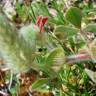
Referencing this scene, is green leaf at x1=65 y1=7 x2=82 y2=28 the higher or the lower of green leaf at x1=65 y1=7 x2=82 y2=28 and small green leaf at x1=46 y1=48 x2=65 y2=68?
the higher

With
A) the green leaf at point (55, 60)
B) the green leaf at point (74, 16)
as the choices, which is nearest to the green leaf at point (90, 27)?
the green leaf at point (74, 16)

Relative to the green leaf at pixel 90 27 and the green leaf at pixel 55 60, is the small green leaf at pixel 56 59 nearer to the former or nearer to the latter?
the green leaf at pixel 55 60

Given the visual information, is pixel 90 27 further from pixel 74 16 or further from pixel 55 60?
pixel 55 60

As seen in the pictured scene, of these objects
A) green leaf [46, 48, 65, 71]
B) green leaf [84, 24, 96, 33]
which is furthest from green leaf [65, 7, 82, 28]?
green leaf [46, 48, 65, 71]

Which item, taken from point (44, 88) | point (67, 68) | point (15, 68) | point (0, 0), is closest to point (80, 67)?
point (67, 68)

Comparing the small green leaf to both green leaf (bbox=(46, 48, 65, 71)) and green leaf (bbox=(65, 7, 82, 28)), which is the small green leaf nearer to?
green leaf (bbox=(46, 48, 65, 71))

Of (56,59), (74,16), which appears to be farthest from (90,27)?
(56,59)

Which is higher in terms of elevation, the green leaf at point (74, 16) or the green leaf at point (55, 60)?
the green leaf at point (74, 16)

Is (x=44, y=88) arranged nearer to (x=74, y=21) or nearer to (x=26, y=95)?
(x=26, y=95)

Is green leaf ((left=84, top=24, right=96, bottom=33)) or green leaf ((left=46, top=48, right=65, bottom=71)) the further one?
green leaf ((left=84, top=24, right=96, bottom=33))
